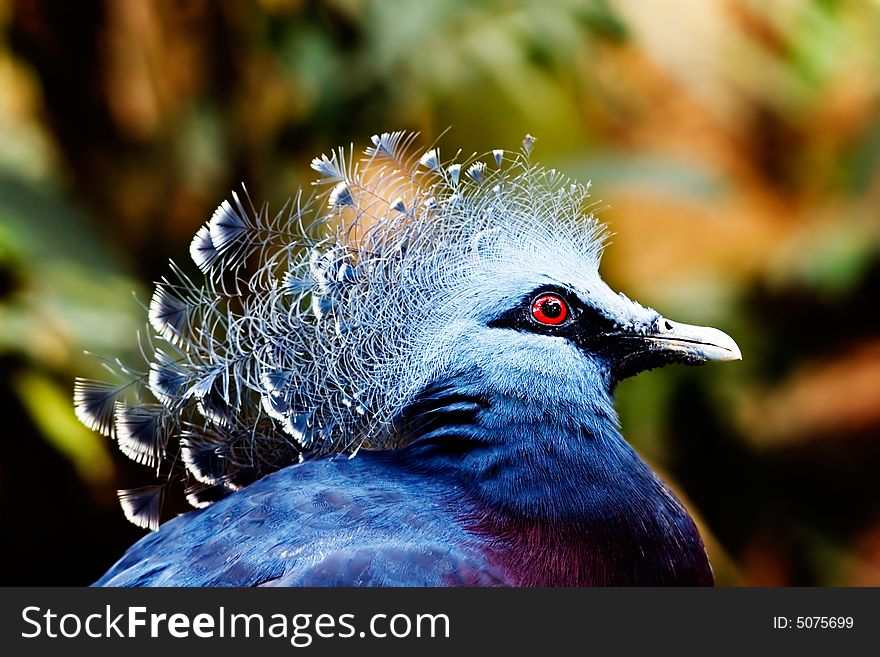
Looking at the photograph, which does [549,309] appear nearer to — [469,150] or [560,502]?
[560,502]

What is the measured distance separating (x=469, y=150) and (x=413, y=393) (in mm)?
1203

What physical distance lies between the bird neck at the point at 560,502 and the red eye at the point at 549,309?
0.44ft

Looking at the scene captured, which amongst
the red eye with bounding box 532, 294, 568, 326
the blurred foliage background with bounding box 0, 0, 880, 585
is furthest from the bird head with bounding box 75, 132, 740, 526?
the blurred foliage background with bounding box 0, 0, 880, 585

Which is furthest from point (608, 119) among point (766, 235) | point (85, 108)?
point (85, 108)

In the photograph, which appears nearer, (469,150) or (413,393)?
(413,393)

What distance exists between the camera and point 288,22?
8.01 feet

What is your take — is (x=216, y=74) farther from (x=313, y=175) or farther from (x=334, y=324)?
(x=334, y=324)

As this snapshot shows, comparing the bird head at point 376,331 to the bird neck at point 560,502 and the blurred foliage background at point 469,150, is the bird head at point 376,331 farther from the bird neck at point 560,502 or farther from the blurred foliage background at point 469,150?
the blurred foliage background at point 469,150

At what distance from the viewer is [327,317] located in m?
1.35

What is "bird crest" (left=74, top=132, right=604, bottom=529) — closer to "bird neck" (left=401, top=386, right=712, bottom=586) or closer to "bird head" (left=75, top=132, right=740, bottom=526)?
"bird head" (left=75, top=132, right=740, bottom=526)

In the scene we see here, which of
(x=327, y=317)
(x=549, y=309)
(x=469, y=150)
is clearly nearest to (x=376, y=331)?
(x=327, y=317)

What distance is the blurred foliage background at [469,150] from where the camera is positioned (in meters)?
2.26

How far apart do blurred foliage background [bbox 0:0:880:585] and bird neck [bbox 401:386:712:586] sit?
0.91 m

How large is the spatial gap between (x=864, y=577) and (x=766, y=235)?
1.17 meters
